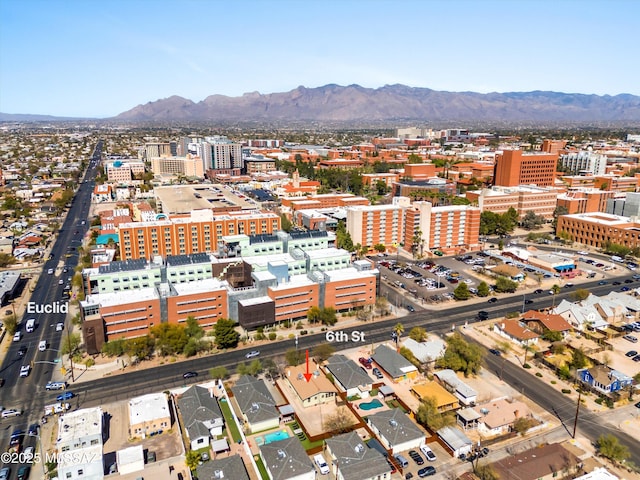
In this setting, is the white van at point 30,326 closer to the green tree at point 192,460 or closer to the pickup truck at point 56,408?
the pickup truck at point 56,408

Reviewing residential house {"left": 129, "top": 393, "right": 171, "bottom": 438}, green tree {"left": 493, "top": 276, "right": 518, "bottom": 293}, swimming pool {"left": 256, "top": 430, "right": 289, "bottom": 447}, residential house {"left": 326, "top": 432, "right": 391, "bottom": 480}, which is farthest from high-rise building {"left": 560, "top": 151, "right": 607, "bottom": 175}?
residential house {"left": 129, "top": 393, "right": 171, "bottom": 438}

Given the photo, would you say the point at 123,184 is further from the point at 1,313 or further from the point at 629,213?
the point at 629,213

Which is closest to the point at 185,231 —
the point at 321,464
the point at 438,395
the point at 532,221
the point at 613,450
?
the point at 438,395

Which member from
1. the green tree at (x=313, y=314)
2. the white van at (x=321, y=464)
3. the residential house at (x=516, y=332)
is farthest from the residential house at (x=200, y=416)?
the residential house at (x=516, y=332)

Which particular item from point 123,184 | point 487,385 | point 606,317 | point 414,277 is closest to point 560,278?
point 606,317

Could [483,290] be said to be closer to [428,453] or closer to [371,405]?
[371,405]

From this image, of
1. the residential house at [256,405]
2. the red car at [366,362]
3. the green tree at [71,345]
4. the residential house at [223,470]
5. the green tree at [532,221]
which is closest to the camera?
the residential house at [223,470]

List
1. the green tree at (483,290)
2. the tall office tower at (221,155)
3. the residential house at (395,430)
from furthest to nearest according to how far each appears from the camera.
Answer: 1. the tall office tower at (221,155)
2. the green tree at (483,290)
3. the residential house at (395,430)
